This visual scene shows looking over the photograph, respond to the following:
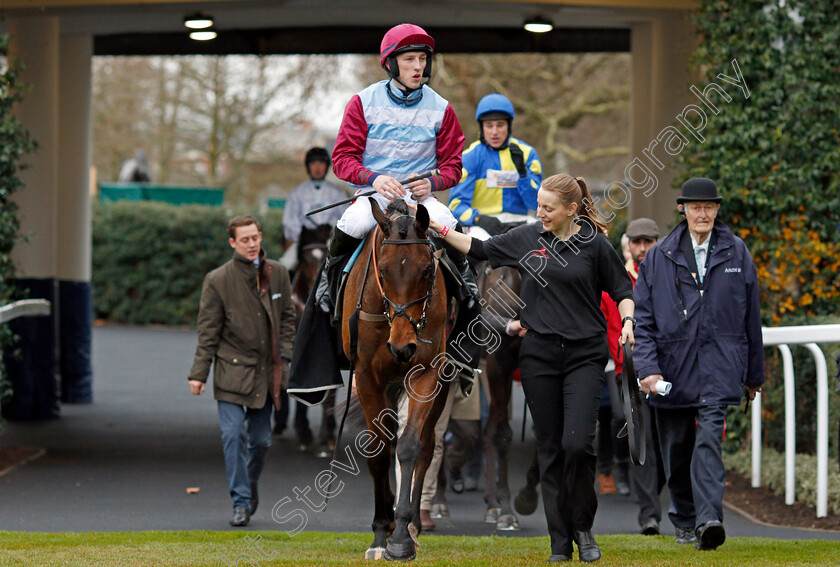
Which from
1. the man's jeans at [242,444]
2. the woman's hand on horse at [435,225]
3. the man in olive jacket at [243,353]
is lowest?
the man's jeans at [242,444]

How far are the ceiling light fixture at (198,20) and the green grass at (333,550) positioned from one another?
5975 millimetres

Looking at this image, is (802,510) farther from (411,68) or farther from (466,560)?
(411,68)

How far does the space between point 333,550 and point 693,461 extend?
2096mm

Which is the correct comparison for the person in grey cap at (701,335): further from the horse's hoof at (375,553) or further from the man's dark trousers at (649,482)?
the horse's hoof at (375,553)

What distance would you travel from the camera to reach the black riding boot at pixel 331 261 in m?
6.54

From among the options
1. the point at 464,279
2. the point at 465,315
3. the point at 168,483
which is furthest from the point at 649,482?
the point at 168,483

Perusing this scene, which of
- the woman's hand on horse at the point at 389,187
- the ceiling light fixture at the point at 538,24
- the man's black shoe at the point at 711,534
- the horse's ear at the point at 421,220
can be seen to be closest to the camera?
the horse's ear at the point at 421,220

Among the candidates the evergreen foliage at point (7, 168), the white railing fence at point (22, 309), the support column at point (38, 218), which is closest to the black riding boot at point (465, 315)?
the white railing fence at point (22, 309)

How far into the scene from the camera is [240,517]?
768 centimetres

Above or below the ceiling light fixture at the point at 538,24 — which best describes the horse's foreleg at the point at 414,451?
below

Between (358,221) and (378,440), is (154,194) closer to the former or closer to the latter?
(358,221)

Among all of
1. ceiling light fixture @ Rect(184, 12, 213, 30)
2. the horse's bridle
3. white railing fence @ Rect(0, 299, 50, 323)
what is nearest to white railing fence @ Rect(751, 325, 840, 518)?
the horse's bridle

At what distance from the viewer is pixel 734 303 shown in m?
6.09

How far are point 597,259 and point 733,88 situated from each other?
4569 millimetres
